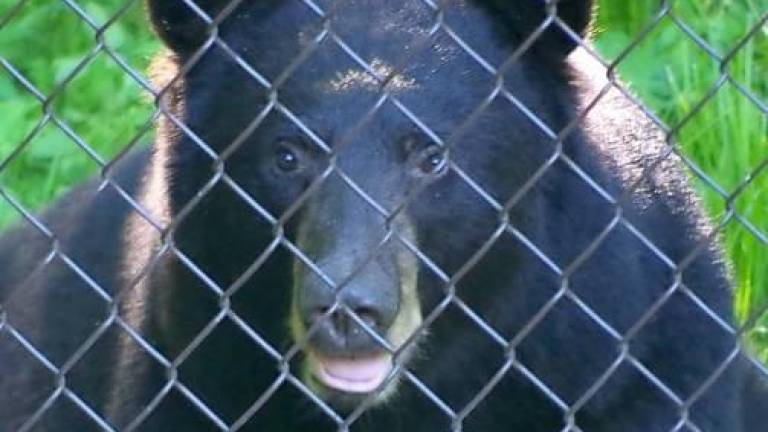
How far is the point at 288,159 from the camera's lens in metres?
4.68

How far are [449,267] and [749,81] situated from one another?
7.07 feet

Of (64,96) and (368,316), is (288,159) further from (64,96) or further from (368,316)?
(64,96)

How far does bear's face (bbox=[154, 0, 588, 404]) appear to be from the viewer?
4.29m

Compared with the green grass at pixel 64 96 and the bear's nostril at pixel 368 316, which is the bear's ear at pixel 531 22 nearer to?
the bear's nostril at pixel 368 316

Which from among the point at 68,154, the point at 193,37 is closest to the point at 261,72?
the point at 193,37

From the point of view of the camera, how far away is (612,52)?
689 cm

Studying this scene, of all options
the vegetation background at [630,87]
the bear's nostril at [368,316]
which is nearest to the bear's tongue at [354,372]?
the bear's nostril at [368,316]

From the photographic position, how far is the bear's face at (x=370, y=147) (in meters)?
4.29

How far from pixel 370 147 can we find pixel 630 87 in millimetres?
1917

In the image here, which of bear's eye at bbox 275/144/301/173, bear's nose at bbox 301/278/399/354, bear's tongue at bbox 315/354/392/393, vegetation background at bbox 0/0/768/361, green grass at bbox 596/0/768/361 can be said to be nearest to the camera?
bear's nose at bbox 301/278/399/354

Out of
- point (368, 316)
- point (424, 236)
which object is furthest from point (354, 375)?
point (424, 236)

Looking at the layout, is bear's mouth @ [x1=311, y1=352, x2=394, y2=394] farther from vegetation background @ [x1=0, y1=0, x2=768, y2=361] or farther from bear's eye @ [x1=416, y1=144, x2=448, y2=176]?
vegetation background @ [x1=0, y1=0, x2=768, y2=361]

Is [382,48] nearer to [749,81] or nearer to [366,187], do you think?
[366,187]

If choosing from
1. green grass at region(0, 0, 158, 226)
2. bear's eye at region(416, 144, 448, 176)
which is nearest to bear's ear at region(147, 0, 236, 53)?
bear's eye at region(416, 144, 448, 176)
